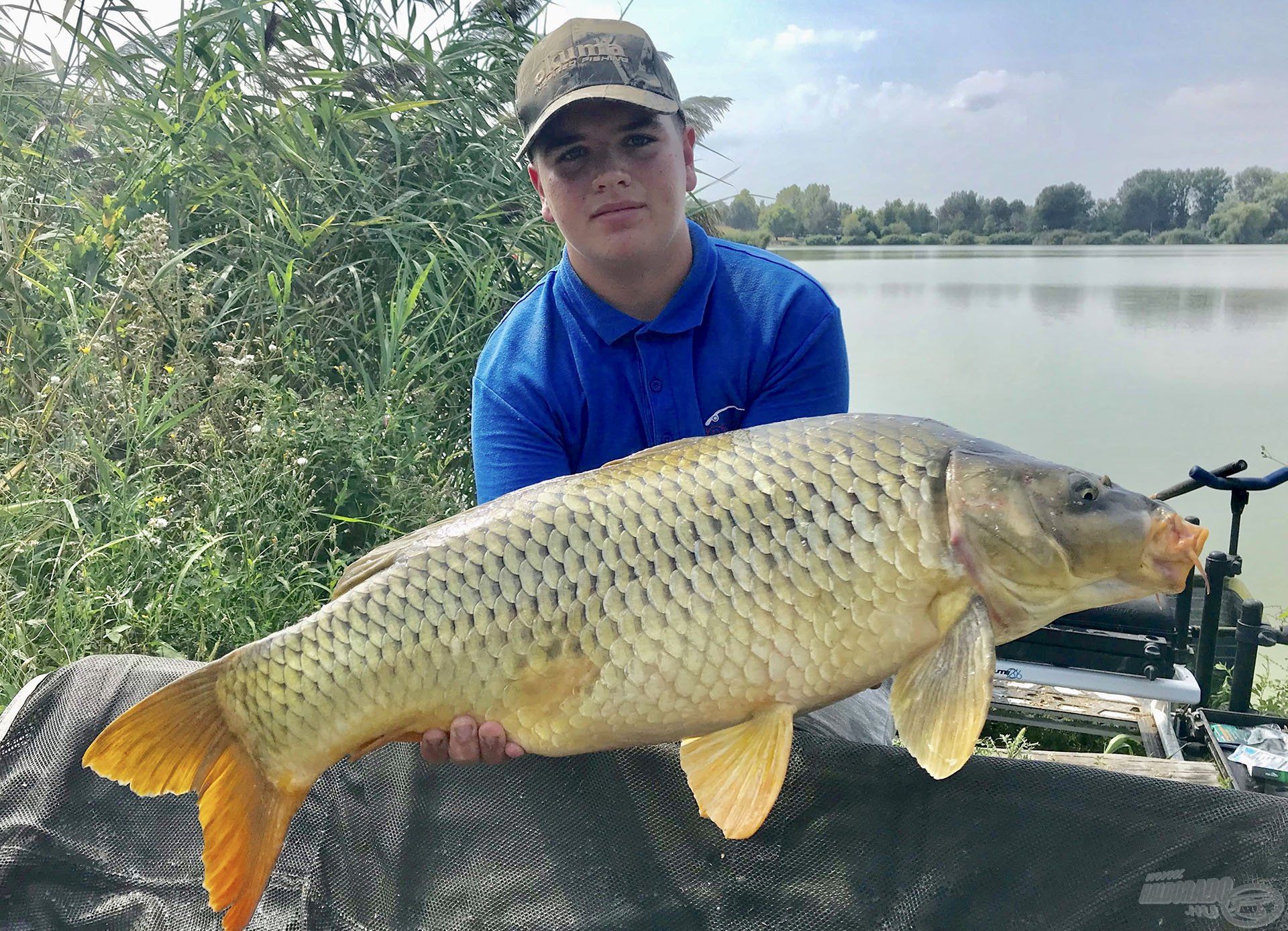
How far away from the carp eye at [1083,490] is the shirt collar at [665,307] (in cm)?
78

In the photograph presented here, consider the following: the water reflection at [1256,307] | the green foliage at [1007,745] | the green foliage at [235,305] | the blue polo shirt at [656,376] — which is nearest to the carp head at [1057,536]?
the blue polo shirt at [656,376]

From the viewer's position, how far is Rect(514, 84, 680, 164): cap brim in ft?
5.08

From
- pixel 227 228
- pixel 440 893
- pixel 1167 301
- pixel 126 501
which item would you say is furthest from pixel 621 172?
pixel 1167 301

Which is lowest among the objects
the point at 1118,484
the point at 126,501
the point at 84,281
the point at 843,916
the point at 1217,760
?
the point at 1217,760

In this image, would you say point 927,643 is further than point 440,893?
No

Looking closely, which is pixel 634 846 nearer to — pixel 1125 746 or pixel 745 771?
pixel 745 771

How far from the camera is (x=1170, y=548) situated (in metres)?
1.03

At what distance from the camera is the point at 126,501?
218 cm

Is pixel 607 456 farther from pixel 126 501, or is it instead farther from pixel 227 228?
pixel 227 228

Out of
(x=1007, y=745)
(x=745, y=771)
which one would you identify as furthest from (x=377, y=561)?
(x=1007, y=745)

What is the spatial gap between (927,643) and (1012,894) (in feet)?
1.20

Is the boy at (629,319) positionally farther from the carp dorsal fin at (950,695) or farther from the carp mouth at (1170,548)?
the carp mouth at (1170,548)

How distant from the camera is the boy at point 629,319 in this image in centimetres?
161

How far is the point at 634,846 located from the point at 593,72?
1.17 metres
